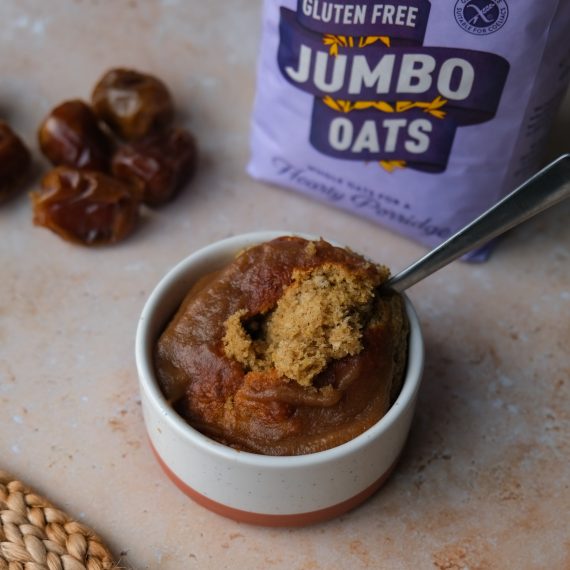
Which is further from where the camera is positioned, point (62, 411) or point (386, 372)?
point (62, 411)

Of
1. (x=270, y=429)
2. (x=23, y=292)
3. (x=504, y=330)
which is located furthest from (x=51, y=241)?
(x=504, y=330)

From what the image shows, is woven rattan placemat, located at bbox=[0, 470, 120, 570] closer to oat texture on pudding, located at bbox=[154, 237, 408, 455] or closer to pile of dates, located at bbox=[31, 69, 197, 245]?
oat texture on pudding, located at bbox=[154, 237, 408, 455]

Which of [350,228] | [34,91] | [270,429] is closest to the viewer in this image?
[270,429]

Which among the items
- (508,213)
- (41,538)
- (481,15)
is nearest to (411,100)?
(481,15)

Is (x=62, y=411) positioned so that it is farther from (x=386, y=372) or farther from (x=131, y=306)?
(x=386, y=372)

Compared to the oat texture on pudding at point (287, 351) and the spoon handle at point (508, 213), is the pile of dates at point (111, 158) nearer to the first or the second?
the oat texture on pudding at point (287, 351)

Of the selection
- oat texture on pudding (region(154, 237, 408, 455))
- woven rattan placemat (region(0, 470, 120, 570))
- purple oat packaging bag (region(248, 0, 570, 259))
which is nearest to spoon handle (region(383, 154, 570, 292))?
oat texture on pudding (region(154, 237, 408, 455))
